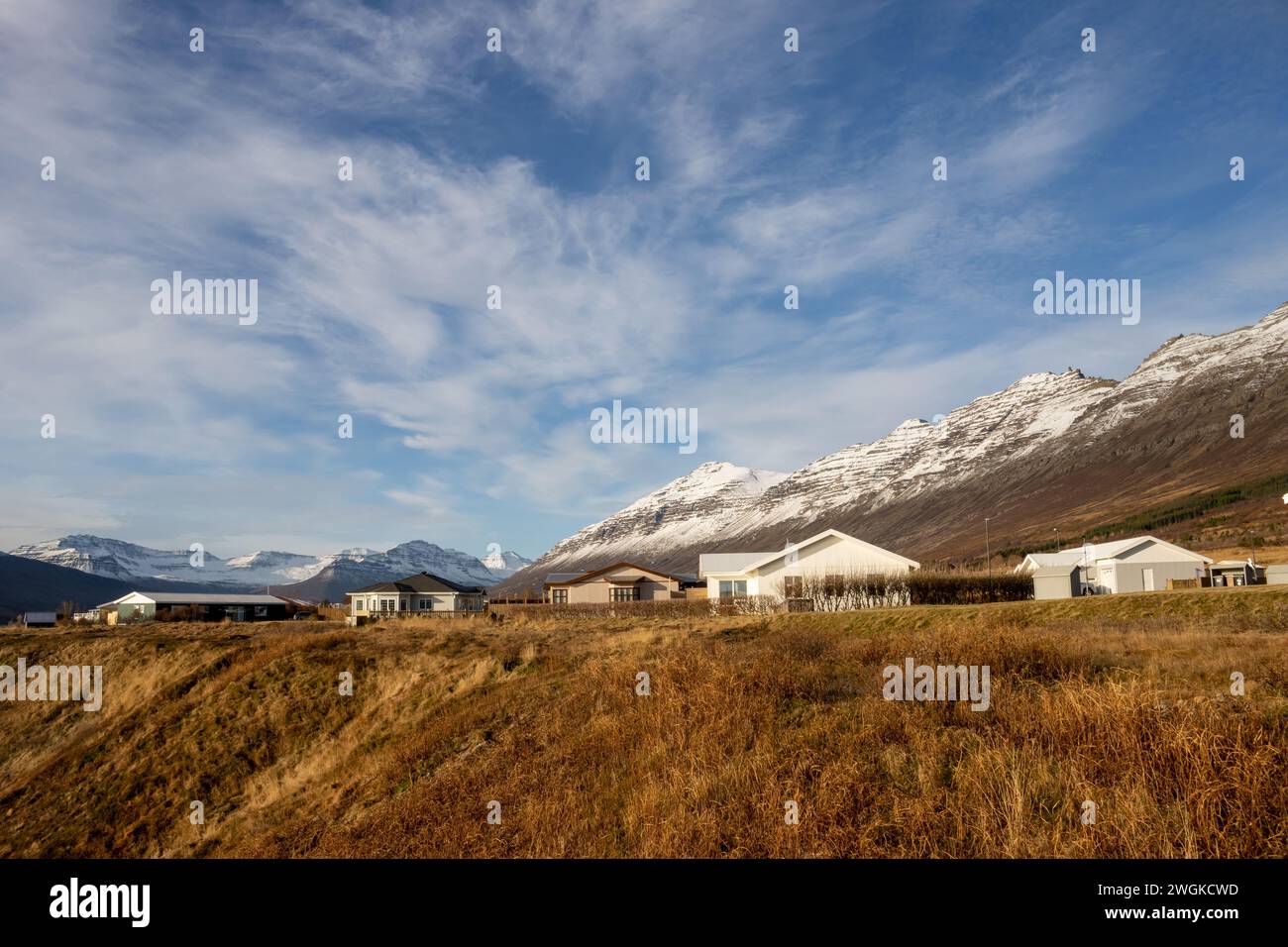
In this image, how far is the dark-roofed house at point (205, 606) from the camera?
79625 mm

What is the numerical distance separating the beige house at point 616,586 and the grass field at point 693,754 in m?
57.7

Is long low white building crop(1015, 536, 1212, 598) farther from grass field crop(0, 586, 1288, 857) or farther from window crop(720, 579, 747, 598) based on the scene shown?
grass field crop(0, 586, 1288, 857)

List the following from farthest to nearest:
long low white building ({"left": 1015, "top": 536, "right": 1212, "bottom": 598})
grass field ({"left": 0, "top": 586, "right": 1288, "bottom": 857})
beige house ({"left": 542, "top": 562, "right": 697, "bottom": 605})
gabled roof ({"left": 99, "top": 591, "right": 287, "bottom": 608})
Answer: gabled roof ({"left": 99, "top": 591, "right": 287, "bottom": 608}), beige house ({"left": 542, "top": 562, "right": 697, "bottom": 605}), long low white building ({"left": 1015, "top": 536, "right": 1212, "bottom": 598}), grass field ({"left": 0, "top": 586, "right": 1288, "bottom": 857})

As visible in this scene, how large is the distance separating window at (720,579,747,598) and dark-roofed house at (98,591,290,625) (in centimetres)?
4780

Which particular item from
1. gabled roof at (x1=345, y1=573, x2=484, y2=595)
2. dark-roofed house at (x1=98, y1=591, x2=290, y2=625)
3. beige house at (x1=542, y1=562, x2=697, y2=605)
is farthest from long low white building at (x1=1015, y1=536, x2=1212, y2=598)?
dark-roofed house at (x1=98, y1=591, x2=290, y2=625)

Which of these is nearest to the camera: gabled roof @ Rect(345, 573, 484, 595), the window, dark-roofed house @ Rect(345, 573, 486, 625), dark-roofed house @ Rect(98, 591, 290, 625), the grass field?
the grass field

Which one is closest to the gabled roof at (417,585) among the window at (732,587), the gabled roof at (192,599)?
the gabled roof at (192,599)

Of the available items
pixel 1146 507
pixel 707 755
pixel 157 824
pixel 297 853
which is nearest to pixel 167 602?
pixel 157 824

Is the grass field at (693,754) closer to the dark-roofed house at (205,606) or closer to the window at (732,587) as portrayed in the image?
the window at (732,587)

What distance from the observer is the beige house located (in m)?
86.4

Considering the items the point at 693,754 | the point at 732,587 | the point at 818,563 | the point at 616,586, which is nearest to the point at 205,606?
the point at 616,586

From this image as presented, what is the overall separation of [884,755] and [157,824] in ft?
70.4

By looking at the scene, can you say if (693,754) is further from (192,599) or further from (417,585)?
(192,599)

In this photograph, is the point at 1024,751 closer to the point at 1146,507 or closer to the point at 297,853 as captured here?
the point at 297,853
